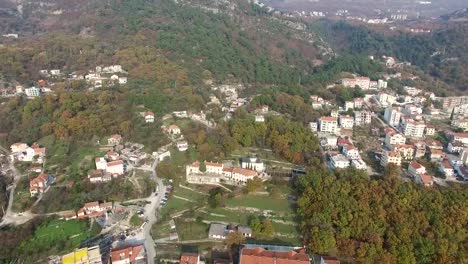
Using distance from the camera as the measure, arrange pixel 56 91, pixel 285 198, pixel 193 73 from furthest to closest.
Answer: pixel 193 73, pixel 56 91, pixel 285 198

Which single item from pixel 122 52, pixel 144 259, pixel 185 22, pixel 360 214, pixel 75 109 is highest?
pixel 185 22

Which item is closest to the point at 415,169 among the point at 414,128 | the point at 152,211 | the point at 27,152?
the point at 414,128

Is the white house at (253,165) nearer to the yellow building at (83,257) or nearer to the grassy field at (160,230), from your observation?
the grassy field at (160,230)

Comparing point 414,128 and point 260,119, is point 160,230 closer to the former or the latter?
point 260,119

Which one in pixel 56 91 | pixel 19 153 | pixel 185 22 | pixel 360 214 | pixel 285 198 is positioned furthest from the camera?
pixel 185 22

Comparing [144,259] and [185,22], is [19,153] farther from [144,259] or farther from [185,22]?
[185,22]

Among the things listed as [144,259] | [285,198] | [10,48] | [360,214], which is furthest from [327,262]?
[10,48]

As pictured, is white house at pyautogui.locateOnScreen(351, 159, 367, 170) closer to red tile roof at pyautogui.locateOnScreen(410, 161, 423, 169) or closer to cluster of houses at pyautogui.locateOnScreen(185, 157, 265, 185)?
red tile roof at pyautogui.locateOnScreen(410, 161, 423, 169)
